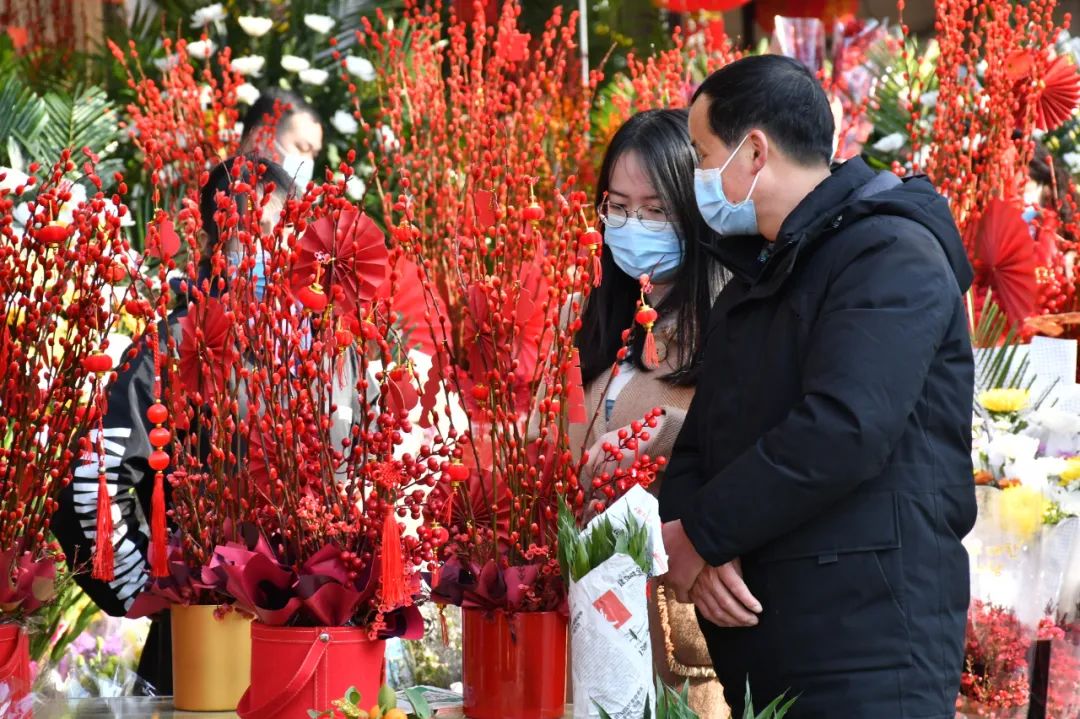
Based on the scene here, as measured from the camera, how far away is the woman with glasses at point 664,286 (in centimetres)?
199

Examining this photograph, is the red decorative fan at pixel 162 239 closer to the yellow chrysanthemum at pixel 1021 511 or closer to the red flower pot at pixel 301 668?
the red flower pot at pixel 301 668

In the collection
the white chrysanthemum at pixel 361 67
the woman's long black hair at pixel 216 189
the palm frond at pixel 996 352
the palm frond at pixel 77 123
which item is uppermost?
the white chrysanthemum at pixel 361 67

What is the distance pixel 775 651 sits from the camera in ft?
5.24

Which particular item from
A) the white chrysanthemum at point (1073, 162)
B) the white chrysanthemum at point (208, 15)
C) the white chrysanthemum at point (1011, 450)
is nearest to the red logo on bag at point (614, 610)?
the white chrysanthemum at point (1011, 450)

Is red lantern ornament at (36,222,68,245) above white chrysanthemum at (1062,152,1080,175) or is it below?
below

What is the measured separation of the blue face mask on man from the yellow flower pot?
758 millimetres

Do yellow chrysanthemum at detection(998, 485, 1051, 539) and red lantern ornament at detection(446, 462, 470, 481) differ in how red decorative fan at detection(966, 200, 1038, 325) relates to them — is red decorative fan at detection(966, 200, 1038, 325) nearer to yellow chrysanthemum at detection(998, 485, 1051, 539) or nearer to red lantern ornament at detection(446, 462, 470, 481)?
yellow chrysanthemum at detection(998, 485, 1051, 539)

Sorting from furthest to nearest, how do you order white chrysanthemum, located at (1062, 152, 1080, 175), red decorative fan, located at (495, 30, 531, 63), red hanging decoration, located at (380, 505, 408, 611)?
white chrysanthemum, located at (1062, 152, 1080, 175), red decorative fan, located at (495, 30, 531, 63), red hanging decoration, located at (380, 505, 408, 611)

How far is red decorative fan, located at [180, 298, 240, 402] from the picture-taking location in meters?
1.50

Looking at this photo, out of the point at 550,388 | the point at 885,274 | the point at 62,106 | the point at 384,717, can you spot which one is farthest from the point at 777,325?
the point at 62,106

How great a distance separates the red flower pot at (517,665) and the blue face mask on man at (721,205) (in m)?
0.55

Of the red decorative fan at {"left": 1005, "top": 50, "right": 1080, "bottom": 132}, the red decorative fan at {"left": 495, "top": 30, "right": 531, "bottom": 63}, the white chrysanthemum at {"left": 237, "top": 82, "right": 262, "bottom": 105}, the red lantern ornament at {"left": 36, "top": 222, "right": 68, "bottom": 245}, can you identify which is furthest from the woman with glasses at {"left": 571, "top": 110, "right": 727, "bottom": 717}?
the white chrysanthemum at {"left": 237, "top": 82, "right": 262, "bottom": 105}

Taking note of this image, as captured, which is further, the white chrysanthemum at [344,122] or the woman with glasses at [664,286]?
the white chrysanthemum at [344,122]

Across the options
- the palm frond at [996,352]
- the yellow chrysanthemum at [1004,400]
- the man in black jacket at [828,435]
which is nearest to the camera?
the man in black jacket at [828,435]
